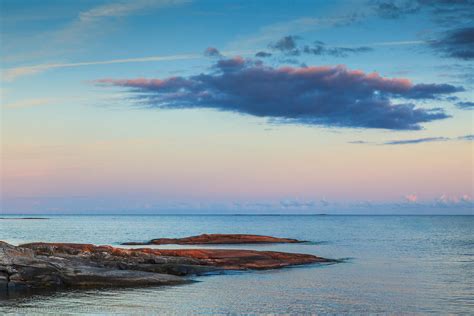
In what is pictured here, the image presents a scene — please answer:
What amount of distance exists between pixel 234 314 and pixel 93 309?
9.12 metres

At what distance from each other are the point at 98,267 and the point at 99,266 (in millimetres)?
919

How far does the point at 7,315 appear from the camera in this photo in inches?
1366

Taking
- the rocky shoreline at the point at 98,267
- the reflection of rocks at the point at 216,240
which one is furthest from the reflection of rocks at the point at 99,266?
the reflection of rocks at the point at 216,240

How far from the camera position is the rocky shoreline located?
46031 millimetres

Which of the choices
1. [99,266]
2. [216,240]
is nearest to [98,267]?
[99,266]

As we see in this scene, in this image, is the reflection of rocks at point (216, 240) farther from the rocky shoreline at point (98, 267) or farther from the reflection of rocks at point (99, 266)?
the rocky shoreline at point (98, 267)

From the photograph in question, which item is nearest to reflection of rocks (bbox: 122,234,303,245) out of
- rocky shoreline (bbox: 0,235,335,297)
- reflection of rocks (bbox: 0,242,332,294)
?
reflection of rocks (bbox: 0,242,332,294)

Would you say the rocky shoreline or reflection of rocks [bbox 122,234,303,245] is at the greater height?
the rocky shoreline

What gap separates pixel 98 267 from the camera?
50.3m

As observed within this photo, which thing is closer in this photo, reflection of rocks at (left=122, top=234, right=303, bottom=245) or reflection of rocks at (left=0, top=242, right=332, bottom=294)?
reflection of rocks at (left=0, top=242, right=332, bottom=294)

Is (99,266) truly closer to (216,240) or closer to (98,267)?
(98,267)

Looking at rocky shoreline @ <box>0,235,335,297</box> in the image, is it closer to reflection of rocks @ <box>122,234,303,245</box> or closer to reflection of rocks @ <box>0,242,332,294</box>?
reflection of rocks @ <box>0,242,332,294</box>

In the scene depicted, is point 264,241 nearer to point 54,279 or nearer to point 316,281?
point 316,281

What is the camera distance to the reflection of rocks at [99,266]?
46.1m
